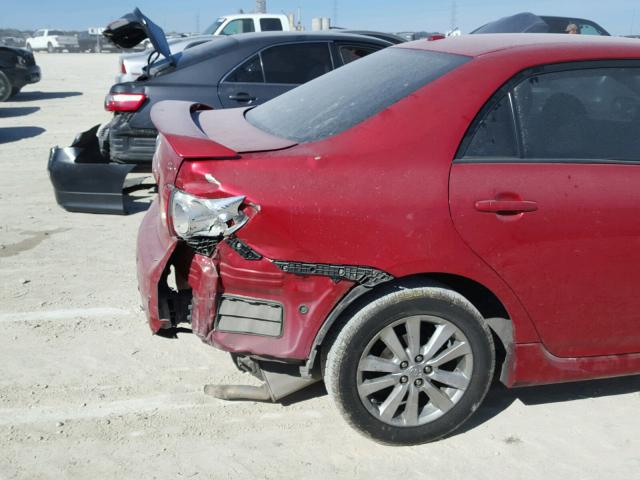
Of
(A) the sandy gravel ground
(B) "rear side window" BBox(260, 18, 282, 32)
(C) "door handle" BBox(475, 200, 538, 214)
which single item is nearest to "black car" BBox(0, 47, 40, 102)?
(B) "rear side window" BBox(260, 18, 282, 32)

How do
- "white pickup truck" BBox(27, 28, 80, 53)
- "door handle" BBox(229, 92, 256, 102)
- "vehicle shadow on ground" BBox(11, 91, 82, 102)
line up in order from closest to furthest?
1. "door handle" BBox(229, 92, 256, 102)
2. "vehicle shadow on ground" BBox(11, 91, 82, 102)
3. "white pickup truck" BBox(27, 28, 80, 53)

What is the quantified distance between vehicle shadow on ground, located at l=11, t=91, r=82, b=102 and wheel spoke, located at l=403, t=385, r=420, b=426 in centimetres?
1665

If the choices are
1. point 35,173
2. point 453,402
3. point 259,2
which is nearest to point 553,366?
point 453,402

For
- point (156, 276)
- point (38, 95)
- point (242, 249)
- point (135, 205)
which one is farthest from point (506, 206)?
point (38, 95)

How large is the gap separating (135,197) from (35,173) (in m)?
1.89

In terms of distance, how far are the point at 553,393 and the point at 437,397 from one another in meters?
0.89

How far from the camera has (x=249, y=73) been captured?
7.25 metres

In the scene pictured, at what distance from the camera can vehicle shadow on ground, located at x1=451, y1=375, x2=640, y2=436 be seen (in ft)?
12.0

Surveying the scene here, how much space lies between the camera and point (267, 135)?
3369mm

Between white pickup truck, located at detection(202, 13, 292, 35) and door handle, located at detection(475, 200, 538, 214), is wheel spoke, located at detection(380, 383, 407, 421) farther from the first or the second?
white pickup truck, located at detection(202, 13, 292, 35)

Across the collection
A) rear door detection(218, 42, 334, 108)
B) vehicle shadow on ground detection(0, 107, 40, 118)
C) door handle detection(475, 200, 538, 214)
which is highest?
rear door detection(218, 42, 334, 108)

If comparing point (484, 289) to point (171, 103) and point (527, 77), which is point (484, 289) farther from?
point (171, 103)

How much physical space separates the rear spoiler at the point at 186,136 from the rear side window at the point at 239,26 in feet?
51.3

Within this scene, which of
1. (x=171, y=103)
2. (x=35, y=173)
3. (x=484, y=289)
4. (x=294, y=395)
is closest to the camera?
(x=484, y=289)
